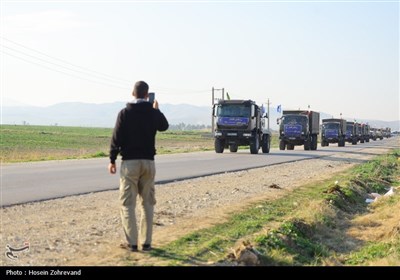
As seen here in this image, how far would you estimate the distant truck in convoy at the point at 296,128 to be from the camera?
45844 mm

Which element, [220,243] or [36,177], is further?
[36,177]

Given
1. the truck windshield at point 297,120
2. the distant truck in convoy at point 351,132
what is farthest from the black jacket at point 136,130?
the distant truck in convoy at point 351,132

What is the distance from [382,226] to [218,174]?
9.01 metres

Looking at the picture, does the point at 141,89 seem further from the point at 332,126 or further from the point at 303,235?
the point at 332,126

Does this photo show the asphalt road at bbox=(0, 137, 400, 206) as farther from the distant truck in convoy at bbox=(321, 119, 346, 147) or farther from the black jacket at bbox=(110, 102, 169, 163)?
the distant truck in convoy at bbox=(321, 119, 346, 147)

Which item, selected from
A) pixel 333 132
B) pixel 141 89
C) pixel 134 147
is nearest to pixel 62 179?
pixel 134 147

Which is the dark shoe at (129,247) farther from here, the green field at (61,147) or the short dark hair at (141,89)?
the green field at (61,147)

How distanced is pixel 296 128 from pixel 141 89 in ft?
128

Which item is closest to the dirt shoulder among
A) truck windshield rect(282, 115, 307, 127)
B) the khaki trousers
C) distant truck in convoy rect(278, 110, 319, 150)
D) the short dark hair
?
the khaki trousers

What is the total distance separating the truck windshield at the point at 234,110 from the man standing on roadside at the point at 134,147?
89.4 ft

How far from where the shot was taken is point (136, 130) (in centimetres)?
768
